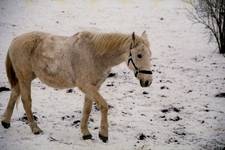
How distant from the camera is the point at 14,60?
634 cm

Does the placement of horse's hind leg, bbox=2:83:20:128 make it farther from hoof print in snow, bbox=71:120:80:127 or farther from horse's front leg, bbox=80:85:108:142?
horse's front leg, bbox=80:85:108:142

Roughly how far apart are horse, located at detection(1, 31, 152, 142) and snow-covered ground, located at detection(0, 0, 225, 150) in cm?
48

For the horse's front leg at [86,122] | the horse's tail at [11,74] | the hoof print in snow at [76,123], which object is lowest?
the hoof print in snow at [76,123]

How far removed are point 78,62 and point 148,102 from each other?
2.95 m

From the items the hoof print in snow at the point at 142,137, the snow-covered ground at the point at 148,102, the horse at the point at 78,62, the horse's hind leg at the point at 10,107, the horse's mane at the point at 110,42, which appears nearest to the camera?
the horse at the point at 78,62

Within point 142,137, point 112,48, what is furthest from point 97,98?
point 142,137

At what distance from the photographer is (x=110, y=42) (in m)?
5.71

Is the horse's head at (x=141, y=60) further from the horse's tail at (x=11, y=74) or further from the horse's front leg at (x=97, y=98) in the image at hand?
the horse's tail at (x=11, y=74)

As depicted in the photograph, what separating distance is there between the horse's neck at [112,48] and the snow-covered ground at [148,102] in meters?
1.23

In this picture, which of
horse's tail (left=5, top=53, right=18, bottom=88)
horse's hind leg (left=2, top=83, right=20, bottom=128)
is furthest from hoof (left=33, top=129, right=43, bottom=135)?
horse's tail (left=5, top=53, right=18, bottom=88)

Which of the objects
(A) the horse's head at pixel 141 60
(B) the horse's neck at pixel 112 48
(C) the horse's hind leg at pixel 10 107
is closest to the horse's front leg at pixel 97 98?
(B) the horse's neck at pixel 112 48

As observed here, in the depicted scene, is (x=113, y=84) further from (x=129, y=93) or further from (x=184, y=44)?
(x=184, y=44)

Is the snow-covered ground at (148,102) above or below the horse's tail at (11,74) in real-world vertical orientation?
below

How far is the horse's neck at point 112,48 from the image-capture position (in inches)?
223
